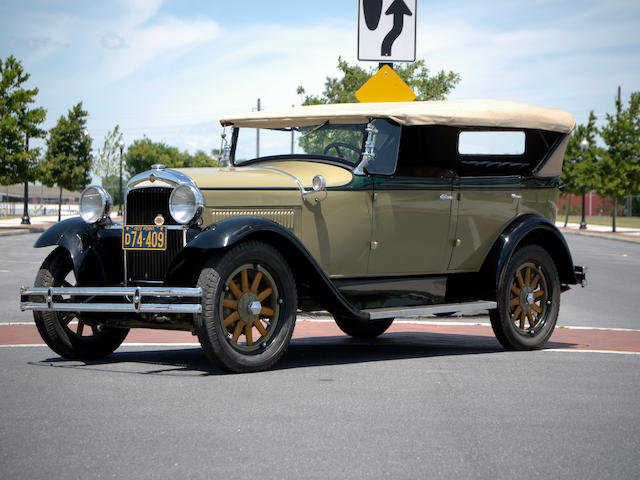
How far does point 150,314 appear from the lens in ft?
21.0

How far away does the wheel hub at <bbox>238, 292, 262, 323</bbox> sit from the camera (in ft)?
20.9

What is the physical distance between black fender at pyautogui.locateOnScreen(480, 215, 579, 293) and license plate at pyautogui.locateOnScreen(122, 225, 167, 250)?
3046 mm

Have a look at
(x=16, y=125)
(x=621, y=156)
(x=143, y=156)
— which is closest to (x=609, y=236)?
(x=621, y=156)

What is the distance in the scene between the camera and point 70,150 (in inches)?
2029

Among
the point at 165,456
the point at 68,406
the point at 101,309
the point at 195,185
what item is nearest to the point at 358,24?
the point at 195,185

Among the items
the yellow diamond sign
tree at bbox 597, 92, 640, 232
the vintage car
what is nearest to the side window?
the vintage car

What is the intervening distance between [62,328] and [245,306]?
157cm

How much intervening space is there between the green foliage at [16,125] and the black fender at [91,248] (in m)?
34.1

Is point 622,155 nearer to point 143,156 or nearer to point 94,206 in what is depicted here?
point 94,206

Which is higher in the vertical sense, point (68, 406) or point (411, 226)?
point (411, 226)

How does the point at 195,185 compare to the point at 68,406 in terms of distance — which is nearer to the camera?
the point at 68,406

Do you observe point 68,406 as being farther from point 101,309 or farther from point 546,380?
point 546,380

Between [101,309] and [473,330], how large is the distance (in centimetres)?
483

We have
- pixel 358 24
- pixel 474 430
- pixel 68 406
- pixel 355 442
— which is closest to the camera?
pixel 355 442
